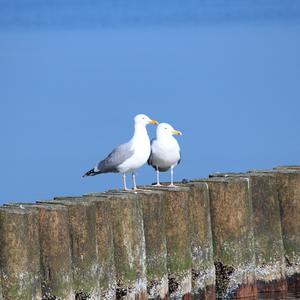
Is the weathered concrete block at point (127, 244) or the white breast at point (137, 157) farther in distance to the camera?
the white breast at point (137, 157)

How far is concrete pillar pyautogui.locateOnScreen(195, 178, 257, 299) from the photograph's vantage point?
1395 centimetres

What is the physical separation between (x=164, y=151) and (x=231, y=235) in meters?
1.52

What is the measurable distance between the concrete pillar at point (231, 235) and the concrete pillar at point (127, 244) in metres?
1.57

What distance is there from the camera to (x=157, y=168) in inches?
605

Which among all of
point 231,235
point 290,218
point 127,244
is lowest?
point 127,244

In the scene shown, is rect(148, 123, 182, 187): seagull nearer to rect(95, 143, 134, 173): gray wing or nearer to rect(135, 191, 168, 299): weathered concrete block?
rect(95, 143, 134, 173): gray wing

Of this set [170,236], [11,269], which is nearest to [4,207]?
[11,269]

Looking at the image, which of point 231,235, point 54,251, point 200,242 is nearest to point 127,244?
point 54,251

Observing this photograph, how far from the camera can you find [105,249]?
12133 millimetres

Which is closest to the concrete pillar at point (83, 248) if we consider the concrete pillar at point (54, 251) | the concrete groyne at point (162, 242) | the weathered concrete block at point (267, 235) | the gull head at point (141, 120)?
the concrete groyne at point (162, 242)

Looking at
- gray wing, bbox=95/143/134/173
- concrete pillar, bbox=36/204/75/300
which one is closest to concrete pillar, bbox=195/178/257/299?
gray wing, bbox=95/143/134/173

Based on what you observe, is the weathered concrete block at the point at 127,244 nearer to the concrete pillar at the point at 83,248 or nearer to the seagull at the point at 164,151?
the concrete pillar at the point at 83,248

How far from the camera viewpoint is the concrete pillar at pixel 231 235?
45.8ft

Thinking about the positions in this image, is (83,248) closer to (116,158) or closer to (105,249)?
(105,249)
